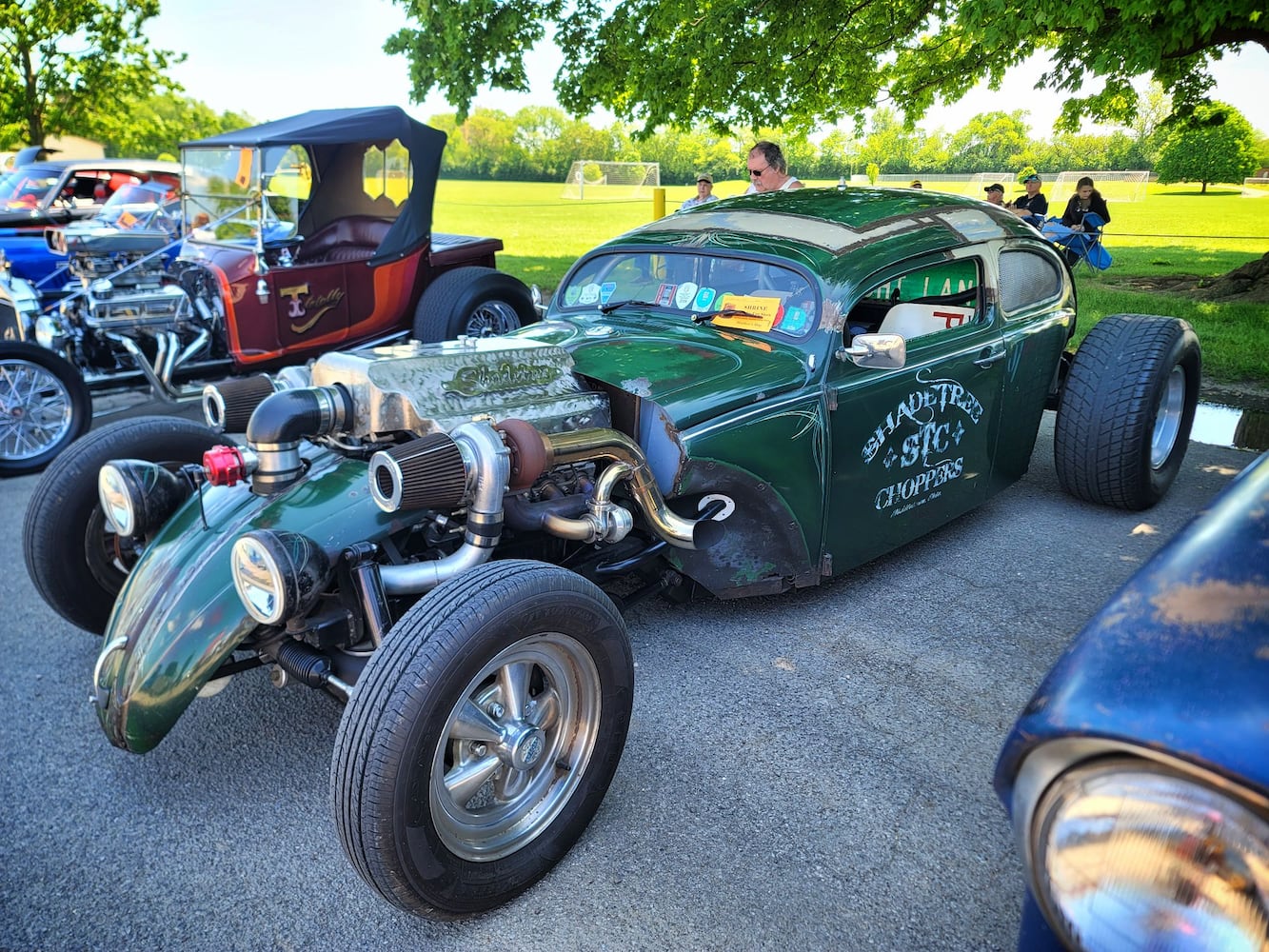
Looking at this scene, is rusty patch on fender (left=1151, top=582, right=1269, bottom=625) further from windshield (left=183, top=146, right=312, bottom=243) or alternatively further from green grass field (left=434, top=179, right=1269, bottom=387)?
windshield (left=183, top=146, right=312, bottom=243)

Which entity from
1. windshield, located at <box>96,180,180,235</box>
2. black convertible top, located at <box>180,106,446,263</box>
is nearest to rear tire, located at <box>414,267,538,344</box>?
black convertible top, located at <box>180,106,446,263</box>

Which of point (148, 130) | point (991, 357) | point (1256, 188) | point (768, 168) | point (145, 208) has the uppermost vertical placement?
point (148, 130)

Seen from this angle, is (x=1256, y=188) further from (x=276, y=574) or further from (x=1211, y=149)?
(x=276, y=574)

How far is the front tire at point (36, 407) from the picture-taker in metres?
5.64

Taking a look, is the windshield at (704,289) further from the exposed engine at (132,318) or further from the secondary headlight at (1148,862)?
the exposed engine at (132,318)

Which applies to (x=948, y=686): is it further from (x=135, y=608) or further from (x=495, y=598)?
(x=135, y=608)

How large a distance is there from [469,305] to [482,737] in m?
5.19

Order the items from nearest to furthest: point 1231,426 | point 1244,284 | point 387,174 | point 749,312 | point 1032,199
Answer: point 749,312 → point 1231,426 → point 387,174 → point 1032,199 → point 1244,284

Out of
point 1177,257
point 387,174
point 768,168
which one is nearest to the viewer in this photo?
point 768,168

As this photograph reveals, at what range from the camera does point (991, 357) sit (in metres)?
3.89

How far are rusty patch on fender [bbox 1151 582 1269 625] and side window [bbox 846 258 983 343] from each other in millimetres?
2736

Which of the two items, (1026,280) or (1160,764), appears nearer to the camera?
(1160,764)

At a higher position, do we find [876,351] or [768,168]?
[768,168]

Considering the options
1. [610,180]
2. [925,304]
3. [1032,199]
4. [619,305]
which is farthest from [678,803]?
[610,180]
